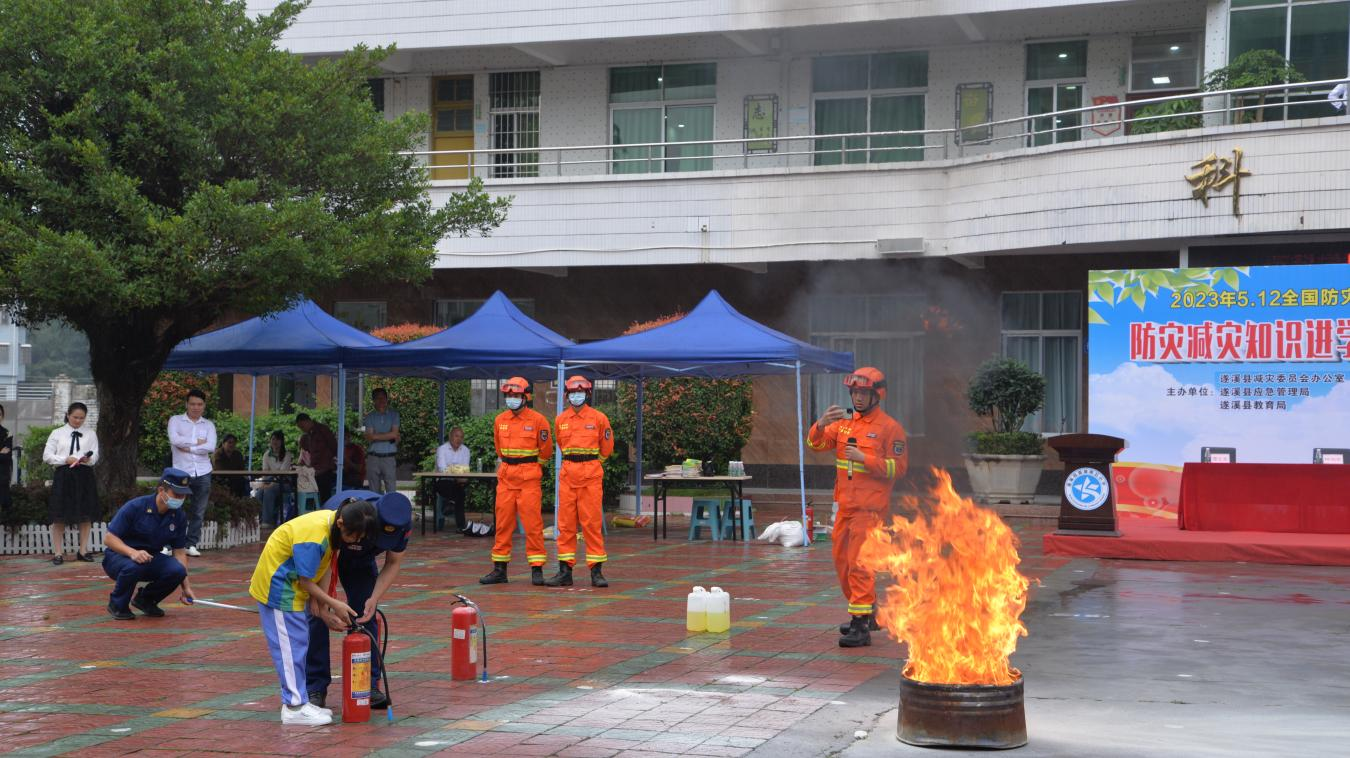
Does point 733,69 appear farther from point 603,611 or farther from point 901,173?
point 603,611

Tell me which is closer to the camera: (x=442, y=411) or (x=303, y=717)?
(x=303, y=717)

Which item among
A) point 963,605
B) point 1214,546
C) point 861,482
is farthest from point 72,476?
point 1214,546

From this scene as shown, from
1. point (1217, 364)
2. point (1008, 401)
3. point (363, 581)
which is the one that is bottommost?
point (363, 581)

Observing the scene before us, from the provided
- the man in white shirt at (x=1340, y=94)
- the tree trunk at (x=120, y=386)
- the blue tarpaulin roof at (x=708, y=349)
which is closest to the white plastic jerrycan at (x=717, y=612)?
the blue tarpaulin roof at (x=708, y=349)

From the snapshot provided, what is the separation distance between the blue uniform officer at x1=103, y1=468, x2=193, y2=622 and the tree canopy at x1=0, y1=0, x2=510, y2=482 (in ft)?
15.0

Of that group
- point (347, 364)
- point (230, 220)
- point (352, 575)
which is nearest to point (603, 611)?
point (352, 575)

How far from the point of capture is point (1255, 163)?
20.6 metres

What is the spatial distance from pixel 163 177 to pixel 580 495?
6576 millimetres

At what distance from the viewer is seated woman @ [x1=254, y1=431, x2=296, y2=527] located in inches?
762

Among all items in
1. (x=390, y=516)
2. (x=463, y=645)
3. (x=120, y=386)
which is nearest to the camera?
(x=390, y=516)

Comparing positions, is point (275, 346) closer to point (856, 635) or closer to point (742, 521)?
point (742, 521)

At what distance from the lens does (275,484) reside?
19922 millimetres

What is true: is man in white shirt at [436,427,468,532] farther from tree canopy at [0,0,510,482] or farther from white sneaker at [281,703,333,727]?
white sneaker at [281,703,333,727]

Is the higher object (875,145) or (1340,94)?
(875,145)
